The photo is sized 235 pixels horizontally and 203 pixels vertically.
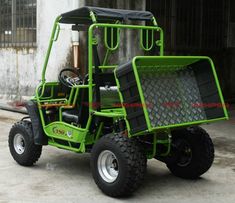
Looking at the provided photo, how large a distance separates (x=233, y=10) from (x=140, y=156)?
1108cm

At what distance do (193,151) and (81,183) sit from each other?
4.73 ft

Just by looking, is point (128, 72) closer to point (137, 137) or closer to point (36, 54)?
point (137, 137)

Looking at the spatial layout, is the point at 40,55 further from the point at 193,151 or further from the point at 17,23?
the point at 193,151

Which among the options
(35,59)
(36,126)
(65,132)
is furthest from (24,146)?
(35,59)

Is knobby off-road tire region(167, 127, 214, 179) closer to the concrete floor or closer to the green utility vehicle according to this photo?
→ the green utility vehicle

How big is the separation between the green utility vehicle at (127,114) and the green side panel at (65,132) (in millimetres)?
12

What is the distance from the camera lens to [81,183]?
5.85 m

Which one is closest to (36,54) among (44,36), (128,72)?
(44,36)

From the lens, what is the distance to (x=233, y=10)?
15.1 metres

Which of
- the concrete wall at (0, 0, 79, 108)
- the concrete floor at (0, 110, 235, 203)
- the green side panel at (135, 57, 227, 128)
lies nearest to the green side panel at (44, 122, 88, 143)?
the concrete floor at (0, 110, 235, 203)

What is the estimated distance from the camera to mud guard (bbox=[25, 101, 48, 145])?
636 centimetres

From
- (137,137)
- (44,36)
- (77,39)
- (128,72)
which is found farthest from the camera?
(44,36)

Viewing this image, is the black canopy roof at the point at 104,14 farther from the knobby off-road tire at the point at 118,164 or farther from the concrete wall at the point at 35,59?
the concrete wall at the point at 35,59

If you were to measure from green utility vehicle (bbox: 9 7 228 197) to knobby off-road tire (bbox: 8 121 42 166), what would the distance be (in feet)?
0.05
